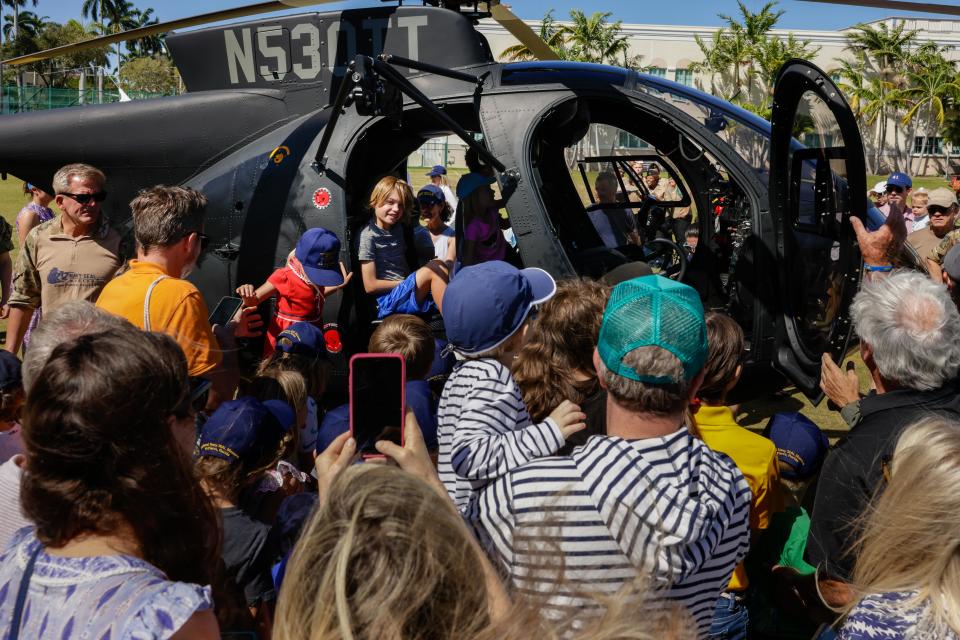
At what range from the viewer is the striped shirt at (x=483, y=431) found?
2.03 meters

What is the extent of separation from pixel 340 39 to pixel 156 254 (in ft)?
9.67

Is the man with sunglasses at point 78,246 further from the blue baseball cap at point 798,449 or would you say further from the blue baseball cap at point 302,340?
the blue baseball cap at point 798,449

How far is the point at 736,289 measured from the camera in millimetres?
5020

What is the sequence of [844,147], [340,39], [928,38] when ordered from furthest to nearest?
[928,38] → [340,39] → [844,147]

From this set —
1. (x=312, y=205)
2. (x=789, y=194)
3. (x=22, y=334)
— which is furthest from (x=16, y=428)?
(x=789, y=194)

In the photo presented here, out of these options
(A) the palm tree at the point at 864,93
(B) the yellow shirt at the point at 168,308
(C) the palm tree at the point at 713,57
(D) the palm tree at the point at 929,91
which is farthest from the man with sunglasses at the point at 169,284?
(D) the palm tree at the point at 929,91

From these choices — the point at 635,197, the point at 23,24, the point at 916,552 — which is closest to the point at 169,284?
the point at 916,552

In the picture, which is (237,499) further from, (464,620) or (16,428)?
(464,620)

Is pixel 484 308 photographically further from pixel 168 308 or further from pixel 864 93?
pixel 864 93

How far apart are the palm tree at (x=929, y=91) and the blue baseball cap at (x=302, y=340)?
4922cm

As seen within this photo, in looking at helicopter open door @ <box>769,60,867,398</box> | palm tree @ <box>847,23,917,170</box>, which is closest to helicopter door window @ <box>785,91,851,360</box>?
helicopter open door @ <box>769,60,867,398</box>

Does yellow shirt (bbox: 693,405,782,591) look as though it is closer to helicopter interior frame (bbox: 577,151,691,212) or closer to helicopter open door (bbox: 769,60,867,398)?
helicopter open door (bbox: 769,60,867,398)

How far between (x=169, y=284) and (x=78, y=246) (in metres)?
1.89

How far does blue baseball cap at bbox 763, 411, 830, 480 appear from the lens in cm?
305
